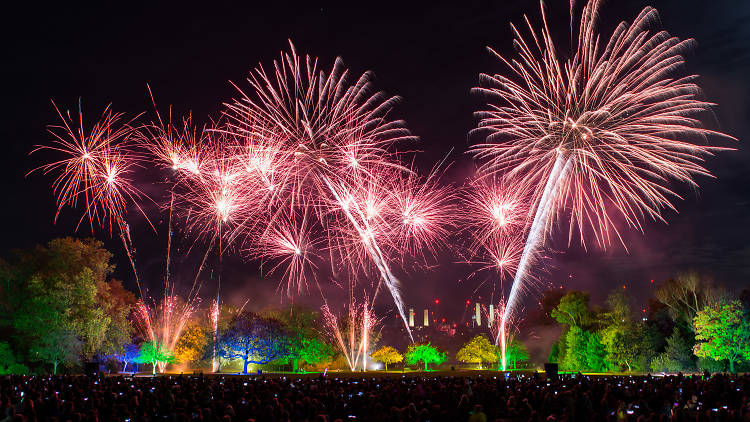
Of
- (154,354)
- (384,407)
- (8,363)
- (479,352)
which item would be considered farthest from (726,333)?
(8,363)

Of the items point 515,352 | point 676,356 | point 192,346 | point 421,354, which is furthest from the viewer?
point 515,352

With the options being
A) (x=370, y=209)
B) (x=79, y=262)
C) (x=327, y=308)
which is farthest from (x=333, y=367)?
(x=370, y=209)

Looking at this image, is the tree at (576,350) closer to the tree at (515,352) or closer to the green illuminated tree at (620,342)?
the green illuminated tree at (620,342)

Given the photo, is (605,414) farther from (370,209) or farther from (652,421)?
(370,209)

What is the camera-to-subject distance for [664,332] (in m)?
66.6

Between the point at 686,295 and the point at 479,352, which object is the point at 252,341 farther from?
the point at 686,295

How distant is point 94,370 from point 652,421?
134ft

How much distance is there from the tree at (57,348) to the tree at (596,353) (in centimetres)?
5564

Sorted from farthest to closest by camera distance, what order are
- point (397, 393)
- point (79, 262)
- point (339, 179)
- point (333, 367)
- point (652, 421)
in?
point (333, 367) → point (79, 262) → point (339, 179) → point (397, 393) → point (652, 421)

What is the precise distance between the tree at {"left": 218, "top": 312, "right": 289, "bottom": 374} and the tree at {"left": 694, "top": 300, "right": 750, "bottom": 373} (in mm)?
43244

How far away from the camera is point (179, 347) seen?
7506 centimetres

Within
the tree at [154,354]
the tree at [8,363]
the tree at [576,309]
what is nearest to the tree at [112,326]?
the tree at [8,363]

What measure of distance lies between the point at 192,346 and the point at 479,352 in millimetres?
39009

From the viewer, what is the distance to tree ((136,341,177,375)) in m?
68.3
